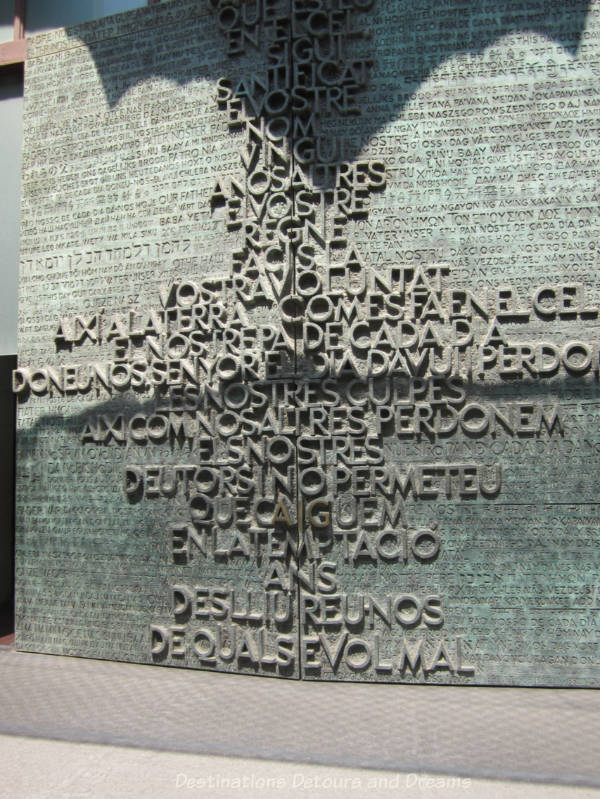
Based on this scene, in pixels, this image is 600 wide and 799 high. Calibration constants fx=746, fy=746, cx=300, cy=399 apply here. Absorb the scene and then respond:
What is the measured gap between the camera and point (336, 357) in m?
5.69

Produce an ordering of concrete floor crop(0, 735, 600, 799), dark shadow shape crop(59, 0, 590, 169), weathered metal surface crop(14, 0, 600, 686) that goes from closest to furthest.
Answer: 1. concrete floor crop(0, 735, 600, 799)
2. weathered metal surface crop(14, 0, 600, 686)
3. dark shadow shape crop(59, 0, 590, 169)

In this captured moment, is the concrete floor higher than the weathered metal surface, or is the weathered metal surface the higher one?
the weathered metal surface

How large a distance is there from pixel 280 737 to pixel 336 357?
8.78 feet

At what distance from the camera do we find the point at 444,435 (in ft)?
18.0

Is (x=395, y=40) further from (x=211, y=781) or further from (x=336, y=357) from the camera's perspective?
(x=211, y=781)

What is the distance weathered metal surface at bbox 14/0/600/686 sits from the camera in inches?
211

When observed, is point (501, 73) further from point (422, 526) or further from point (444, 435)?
point (422, 526)

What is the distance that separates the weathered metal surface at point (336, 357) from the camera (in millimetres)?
5367

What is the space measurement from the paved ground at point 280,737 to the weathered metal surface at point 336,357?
1.16 feet

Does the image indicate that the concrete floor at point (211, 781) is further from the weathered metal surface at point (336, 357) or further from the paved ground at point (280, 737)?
the weathered metal surface at point (336, 357)

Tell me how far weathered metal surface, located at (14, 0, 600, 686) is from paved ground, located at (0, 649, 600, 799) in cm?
35

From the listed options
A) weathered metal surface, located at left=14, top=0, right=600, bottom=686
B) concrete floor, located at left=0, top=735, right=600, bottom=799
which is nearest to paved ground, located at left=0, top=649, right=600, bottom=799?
concrete floor, located at left=0, top=735, right=600, bottom=799

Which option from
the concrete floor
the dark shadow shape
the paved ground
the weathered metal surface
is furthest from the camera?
the dark shadow shape

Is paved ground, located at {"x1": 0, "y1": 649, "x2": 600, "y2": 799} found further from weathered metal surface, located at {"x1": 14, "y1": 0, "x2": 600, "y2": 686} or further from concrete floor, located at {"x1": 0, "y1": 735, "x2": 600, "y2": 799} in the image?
weathered metal surface, located at {"x1": 14, "y1": 0, "x2": 600, "y2": 686}
